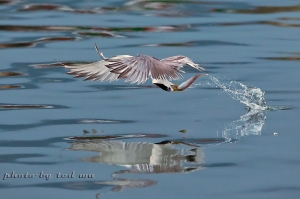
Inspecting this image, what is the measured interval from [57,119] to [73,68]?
564 mm

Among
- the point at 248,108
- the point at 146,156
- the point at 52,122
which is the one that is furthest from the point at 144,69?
the point at 248,108

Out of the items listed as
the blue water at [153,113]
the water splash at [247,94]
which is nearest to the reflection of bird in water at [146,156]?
the blue water at [153,113]

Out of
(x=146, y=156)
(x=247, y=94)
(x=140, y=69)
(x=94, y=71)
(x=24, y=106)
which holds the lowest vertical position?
(x=146, y=156)

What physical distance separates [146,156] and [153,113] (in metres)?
1.52

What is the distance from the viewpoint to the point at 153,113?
7922mm

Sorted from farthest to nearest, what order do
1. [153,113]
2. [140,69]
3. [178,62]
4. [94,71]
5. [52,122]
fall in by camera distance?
[153,113], [94,71], [52,122], [178,62], [140,69]

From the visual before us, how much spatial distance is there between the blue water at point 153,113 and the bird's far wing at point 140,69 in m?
0.62

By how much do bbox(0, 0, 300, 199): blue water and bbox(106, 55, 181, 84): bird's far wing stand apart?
24.5 inches

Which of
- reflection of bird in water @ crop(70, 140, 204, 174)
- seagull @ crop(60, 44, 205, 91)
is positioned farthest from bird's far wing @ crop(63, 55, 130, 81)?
reflection of bird in water @ crop(70, 140, 204, 174)

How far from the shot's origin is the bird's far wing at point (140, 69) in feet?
22.0

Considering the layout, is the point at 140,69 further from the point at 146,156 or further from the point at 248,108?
the point at 248,108

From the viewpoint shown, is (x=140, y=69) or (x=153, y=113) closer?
(x=140, y=69)

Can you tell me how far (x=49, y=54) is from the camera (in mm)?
11023

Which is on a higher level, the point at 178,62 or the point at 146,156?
the point at 178,62
